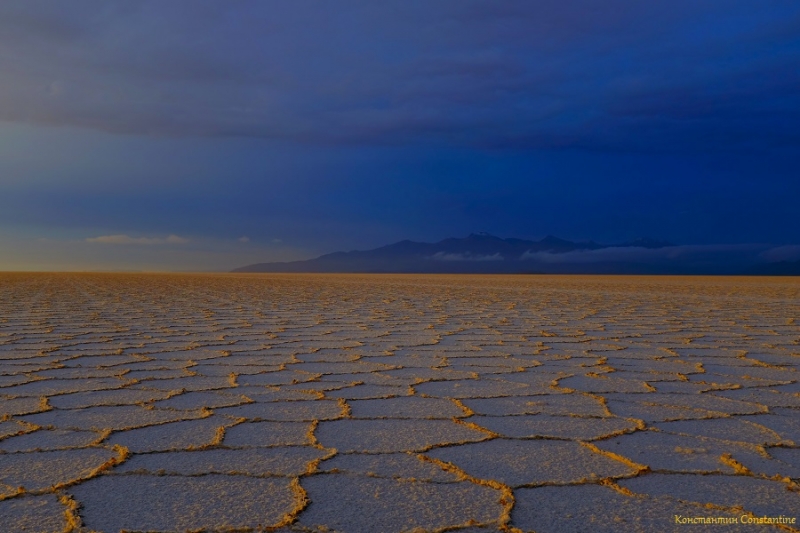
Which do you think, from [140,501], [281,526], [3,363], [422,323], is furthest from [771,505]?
[422,323]

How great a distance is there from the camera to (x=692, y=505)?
1.39 metres

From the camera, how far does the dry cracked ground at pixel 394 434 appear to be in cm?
135

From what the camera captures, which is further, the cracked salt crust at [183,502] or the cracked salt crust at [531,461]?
the cracked salt crust at [531,461]

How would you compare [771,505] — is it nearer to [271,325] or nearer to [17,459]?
[17,459]

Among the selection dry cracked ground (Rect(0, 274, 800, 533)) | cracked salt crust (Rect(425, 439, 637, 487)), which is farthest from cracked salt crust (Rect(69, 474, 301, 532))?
cracked salt crust (Rect(425, 439, 637, 487))

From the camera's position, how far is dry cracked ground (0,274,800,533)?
4.42ft

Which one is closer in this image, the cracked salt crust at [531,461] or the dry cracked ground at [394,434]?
the dry cracked ground at [394,434]

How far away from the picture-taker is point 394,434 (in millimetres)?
1901

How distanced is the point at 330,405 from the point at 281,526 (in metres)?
1.01

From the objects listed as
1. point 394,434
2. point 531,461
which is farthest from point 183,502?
point 531,461

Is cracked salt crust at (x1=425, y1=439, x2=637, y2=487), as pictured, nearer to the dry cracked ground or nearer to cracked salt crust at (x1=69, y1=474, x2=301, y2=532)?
the dry cracked ground

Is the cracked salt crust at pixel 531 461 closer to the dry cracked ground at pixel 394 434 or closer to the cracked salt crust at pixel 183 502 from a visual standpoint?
the dry cracked ground at pixel 394 434

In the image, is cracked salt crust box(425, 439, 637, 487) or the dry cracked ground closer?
the dry cracked ground

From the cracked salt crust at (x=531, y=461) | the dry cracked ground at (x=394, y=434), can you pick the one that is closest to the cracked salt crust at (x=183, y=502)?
the dry cracked ground at (x=394, y=434)
